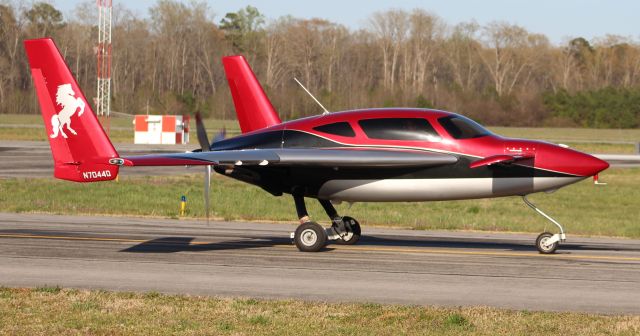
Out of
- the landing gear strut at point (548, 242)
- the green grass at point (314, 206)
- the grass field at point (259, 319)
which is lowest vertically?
the green grass at point (314, 206)

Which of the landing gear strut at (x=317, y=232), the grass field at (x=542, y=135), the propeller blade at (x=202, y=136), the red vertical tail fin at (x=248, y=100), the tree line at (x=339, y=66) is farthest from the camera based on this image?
the tree line at (x=339, y=66)

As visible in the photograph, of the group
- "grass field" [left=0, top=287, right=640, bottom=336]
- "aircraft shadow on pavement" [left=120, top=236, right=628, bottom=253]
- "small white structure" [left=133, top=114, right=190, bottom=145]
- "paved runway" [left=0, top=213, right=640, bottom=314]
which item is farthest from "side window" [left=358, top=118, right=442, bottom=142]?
"small white structure" [left=133, top=114, right=190, bottom=145]

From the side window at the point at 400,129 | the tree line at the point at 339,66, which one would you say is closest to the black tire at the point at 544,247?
the side window at the point at 400,129

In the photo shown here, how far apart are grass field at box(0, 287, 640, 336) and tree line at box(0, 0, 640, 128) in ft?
330

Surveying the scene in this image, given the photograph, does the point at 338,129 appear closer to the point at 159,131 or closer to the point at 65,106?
the point at 65,106

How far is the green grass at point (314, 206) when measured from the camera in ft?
85.4

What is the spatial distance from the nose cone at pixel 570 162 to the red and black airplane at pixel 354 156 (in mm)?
18

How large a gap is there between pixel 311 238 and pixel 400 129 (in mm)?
2617

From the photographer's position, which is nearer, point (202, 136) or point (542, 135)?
point (202, 136)

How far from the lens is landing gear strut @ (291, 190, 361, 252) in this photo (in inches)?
698

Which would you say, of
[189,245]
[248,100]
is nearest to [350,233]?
[189,245]

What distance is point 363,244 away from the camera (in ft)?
63.4

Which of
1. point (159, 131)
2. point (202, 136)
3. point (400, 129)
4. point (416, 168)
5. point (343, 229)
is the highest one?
point (400, 129)

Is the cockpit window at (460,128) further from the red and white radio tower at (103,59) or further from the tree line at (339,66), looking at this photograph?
the tree line at (339,66)
